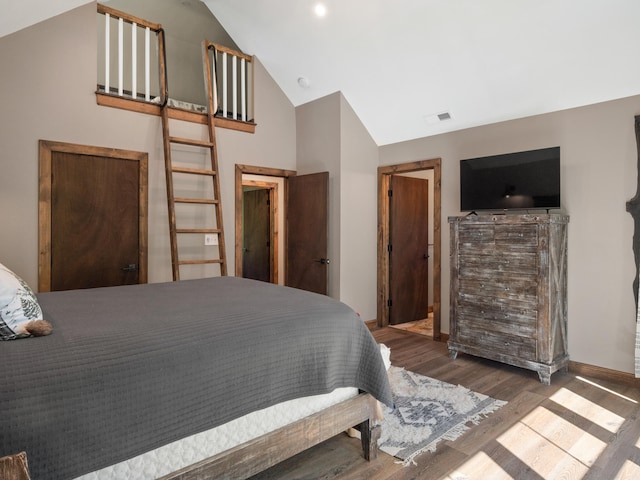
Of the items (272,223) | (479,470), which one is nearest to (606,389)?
(479,470)

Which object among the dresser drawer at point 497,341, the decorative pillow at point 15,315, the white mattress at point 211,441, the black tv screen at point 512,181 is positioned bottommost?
the dresser drawer at point 497,341

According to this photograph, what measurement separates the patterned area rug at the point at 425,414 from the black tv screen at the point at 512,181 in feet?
5.43

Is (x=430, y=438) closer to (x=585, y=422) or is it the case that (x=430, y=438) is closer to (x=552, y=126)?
(x=585, y=422)

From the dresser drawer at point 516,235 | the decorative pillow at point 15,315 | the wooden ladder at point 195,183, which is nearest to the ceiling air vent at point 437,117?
the dresser drawer at point 516,235

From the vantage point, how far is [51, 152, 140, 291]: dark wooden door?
332 centimetres

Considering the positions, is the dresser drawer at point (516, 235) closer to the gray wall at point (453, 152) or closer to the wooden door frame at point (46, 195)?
the gray wall at point (453, 152)

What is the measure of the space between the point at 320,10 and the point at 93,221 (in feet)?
9.13

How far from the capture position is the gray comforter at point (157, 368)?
110 centimetres

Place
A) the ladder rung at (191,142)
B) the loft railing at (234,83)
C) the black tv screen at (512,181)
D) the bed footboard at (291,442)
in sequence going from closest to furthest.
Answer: the bed footboard at (291,442)
the black tv screen at (512,181)
the ladder rung at (191,142)
the loft railing at (234,83)

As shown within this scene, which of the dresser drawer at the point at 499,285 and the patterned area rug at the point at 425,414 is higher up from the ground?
the dresser drawer at the point at 499,285

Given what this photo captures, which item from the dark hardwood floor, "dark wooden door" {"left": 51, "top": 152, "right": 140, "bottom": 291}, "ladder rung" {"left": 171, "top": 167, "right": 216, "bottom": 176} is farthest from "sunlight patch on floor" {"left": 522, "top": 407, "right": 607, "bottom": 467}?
"dark wooden door" {"left": 51, "top": 152, "right": 140, "bottom": 291}

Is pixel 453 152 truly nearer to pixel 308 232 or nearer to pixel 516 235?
pixel 516 235

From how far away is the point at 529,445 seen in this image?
217 centimetres

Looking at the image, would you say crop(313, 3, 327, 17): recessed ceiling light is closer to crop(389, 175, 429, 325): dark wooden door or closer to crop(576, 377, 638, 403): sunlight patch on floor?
crop(389, 175, 429, 325): dark wooden door
